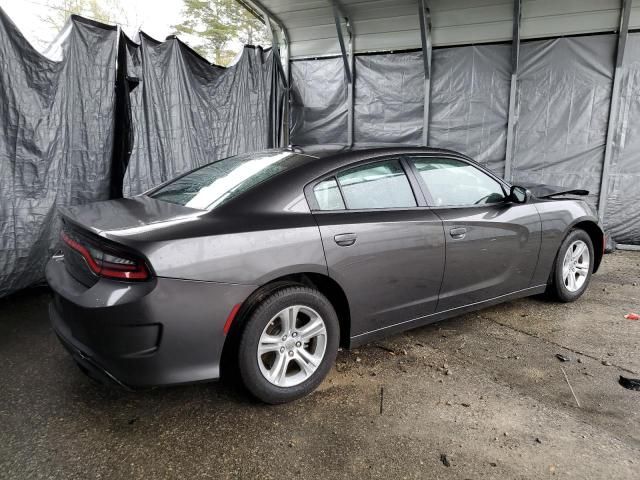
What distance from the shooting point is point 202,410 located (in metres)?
2.66

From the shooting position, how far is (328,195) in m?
2.90

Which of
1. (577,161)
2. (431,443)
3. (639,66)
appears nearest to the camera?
(431,443)

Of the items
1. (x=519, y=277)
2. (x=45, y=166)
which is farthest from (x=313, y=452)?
(x=45, y=166)

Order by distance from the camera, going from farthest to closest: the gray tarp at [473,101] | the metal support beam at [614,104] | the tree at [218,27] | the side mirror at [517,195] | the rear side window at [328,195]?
1. the tree at [218,27]
2. the gray tarp at [473,101]
3. the metal support beam at [614,104]
4. the side mirror at [517,195]
5. the rear side window at [328,195]

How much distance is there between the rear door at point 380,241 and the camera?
2.80m

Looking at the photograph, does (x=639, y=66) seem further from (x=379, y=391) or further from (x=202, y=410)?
(x=202, y=410)

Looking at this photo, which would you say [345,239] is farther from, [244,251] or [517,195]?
[517,195]

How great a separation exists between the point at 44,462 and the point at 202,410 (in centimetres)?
77

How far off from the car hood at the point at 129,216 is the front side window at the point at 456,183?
5.35 ft

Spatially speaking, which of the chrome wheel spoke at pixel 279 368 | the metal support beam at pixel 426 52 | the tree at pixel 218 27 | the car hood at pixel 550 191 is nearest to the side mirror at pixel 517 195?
the car hood at pixel 550 191

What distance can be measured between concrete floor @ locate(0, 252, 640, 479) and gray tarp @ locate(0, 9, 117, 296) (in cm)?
97

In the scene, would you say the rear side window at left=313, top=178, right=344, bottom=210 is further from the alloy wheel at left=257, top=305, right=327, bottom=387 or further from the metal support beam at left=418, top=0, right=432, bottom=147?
the metal support beam at left=418, top=0, right=432, bottom=147

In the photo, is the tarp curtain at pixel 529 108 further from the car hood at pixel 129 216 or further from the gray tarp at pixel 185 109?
the car hood at pixel 129 216

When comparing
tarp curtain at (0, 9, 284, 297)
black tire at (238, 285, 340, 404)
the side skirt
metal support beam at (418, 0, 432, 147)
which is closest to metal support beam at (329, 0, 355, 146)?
metal support beam at (418, 0, 432, 147)
